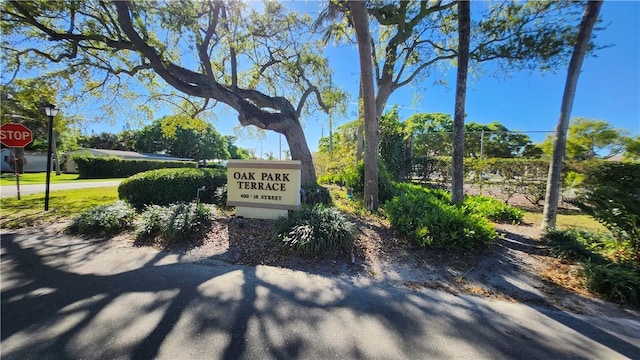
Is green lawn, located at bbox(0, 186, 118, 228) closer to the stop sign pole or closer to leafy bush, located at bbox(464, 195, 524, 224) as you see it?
the stop sign pole

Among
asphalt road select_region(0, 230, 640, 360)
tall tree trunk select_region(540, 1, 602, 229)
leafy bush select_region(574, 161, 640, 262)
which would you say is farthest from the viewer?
tall tree trunk select_region(540, 1, 602, 229)

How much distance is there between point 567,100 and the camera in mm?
4879

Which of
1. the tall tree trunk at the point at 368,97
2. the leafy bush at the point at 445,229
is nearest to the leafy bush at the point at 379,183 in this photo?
the tall tree trunk at the point at 368,97

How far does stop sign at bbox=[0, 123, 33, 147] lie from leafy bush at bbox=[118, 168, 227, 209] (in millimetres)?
3494

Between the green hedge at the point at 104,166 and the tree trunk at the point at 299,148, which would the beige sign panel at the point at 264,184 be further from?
the green hedge at the point at 104,166

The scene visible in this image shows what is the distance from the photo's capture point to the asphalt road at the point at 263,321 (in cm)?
203

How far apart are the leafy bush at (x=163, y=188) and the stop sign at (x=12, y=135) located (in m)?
3.49

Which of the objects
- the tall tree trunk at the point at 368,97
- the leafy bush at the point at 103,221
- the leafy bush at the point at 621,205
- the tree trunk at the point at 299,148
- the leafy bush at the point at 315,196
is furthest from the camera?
Answer: the tree trunk at the point at 299,148

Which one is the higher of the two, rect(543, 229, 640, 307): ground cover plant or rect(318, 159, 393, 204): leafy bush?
rect(318, 159, 393, 204): leafy bush

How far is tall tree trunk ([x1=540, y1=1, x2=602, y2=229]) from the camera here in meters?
4.65

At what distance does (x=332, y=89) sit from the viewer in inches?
423

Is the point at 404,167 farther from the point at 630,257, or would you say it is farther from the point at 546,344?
the point at 546,344

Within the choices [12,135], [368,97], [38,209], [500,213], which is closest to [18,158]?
[12,135]

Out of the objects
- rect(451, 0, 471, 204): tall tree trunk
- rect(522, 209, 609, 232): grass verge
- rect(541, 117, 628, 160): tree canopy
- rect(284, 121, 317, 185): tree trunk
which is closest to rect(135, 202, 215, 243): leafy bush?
rect(284, 121, 317, 185): tree trunk
